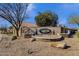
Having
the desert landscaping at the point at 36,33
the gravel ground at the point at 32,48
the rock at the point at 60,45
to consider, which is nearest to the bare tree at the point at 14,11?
the desert landscaping at the point at 36,33

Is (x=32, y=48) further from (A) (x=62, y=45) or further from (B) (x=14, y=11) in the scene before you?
(B) (x=14, y=11)

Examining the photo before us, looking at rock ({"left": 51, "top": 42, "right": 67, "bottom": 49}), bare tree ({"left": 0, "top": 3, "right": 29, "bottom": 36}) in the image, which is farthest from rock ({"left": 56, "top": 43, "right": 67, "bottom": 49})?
bare tree ({"left": 0, "top": 3, "right": 29, "bottom": 36})

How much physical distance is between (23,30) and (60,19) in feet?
1.50

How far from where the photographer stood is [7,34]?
1673 cm

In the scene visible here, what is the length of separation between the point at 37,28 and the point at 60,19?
0.29 metres

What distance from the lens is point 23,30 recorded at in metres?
16.8

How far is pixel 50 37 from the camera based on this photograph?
55.0 ft

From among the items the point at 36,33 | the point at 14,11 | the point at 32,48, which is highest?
the point at 14,11

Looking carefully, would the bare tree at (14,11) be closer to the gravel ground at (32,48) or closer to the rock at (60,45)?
the gravel ground at (32,48)

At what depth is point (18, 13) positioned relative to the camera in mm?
16750

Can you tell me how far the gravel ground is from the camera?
1672cm

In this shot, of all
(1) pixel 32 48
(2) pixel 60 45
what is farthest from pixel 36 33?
(2) pixel 60 45

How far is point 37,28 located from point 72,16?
44cm

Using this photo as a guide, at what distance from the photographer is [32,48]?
659 inches
